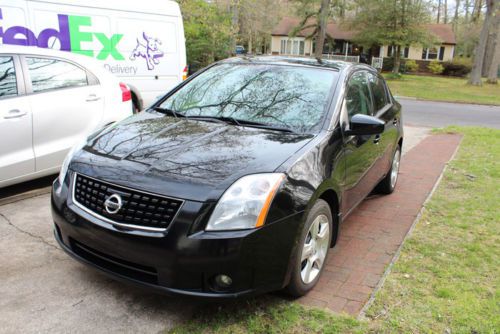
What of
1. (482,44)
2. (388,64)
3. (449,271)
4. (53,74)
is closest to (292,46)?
(388,64)

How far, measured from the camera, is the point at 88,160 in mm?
3137

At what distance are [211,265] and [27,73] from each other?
355cm

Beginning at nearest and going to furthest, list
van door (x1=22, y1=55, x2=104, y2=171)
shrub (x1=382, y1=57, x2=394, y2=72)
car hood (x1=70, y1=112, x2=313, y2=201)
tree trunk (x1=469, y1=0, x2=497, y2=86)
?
car hood (x1=70, y1=112, x2=313, y2=201) < van door (x1=22, y1=55, x2=104, y2=171) < tree trunk (x1=469, y1=0, x2=497, y2=86) < shrub (x1=382, y1=57, x2=394, y2=72)

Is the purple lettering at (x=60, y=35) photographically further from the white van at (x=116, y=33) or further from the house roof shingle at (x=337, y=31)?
the house roof shingle at (x=337, y=31)

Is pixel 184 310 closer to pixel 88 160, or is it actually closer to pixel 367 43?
pixel 88 160

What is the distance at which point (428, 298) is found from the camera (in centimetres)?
327

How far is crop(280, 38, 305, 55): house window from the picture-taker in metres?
52.3

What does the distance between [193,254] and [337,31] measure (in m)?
51.4

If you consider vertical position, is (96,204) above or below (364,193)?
above

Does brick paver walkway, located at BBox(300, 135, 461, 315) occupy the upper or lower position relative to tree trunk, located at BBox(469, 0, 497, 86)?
lower

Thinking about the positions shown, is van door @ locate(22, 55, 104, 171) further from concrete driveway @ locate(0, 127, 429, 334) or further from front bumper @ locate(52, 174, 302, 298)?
front bumper @ locate(52, 174, 302, 298)

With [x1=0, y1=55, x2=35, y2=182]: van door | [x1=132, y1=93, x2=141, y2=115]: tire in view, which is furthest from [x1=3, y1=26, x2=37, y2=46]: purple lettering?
[x1=0, y1=55, x2=35, y2=182]: van door

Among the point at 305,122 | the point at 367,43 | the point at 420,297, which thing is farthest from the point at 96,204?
the point at 367,43

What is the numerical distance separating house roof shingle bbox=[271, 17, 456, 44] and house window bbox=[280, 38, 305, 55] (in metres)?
1.07
